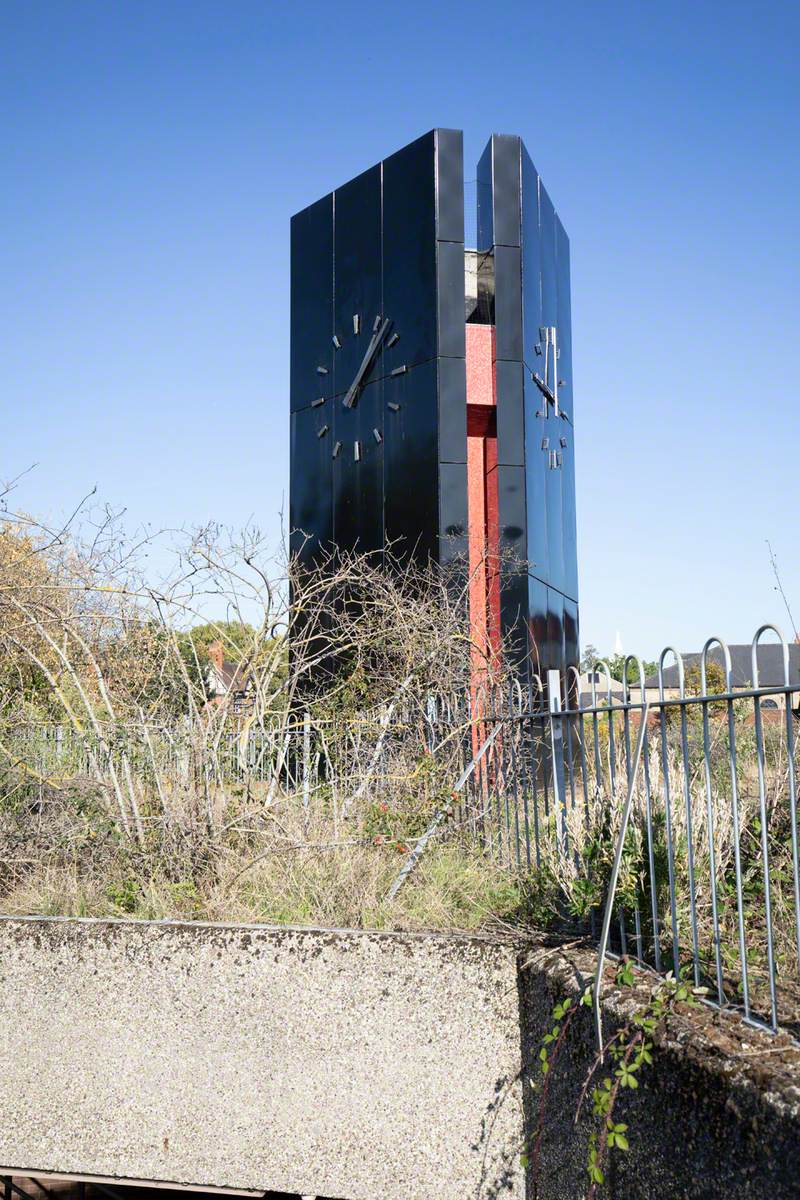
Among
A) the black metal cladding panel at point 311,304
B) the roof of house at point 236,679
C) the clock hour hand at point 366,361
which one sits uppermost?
the black metal cladding panel at point 311,304

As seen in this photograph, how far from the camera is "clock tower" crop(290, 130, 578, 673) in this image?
1073 centimetres

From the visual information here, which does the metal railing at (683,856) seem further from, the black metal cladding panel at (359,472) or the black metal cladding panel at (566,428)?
the black metal cladding panel at (566,428)

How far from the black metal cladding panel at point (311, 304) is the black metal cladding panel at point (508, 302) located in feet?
6.91

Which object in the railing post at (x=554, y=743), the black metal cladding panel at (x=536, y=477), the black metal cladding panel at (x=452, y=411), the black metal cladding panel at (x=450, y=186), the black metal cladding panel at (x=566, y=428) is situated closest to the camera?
the railing post at (x=554, y=743)

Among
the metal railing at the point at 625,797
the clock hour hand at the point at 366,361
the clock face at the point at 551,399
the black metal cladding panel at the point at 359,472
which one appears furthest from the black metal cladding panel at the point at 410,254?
the metal railing at the point at 625,797

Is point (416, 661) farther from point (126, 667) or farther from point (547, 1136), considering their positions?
point (547, 1136)

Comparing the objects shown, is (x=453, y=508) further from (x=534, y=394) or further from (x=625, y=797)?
(x=625, y=797)

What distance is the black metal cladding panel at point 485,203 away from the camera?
37.4 feet

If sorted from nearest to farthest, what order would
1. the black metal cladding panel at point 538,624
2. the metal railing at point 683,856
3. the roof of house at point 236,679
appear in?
1. the metal railing at point 683,856
2. the roof of house at point 236,679
3. the black metal cladding panel at point 538,624

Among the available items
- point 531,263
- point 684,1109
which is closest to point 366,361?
point 531,263

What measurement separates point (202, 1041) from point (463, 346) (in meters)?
7.77

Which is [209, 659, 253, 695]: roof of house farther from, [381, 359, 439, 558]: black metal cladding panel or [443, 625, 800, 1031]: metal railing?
[381, 359, 439, 558]: black metal cladding panel

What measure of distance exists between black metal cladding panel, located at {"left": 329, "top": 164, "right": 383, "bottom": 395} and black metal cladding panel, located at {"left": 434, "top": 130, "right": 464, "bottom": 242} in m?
0.98

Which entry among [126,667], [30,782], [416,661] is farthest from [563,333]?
[30,782]
